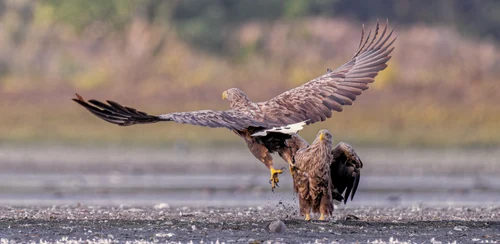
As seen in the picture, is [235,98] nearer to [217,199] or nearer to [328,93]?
[328,93]

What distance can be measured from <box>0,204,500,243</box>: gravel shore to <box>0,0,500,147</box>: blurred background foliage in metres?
15.5

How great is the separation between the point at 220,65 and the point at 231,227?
76.8ft

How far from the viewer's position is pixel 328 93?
1174 centimetres

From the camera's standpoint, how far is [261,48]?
34.5 metres

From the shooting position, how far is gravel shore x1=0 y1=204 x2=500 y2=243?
33.2 feet

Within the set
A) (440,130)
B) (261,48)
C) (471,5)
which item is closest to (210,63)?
(261,48)

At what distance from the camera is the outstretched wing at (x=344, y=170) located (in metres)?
11.5

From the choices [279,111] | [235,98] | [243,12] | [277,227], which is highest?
[243,12]

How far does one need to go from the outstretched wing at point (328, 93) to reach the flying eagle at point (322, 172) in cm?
29

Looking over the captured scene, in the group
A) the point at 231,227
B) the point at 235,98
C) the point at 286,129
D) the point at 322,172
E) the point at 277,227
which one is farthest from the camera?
the point at 235,98

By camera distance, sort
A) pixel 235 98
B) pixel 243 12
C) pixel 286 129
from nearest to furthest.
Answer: pixel 286 129, pixel 235 98, pixel 243 12

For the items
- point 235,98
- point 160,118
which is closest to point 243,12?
point 235,98

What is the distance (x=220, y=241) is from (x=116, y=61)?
2403cm

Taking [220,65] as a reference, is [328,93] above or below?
below
